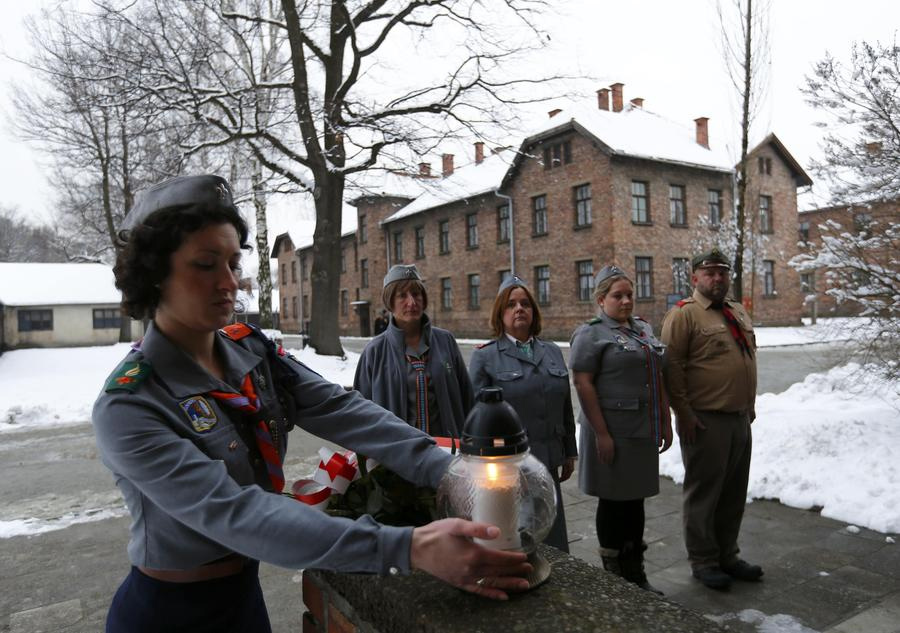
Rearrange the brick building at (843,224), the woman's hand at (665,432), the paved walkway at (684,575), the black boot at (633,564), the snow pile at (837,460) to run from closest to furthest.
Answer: the paved walkway at (684,575)
the black boot at (633,564)
the woman's hand at (665,432)
the snow pile at (837,460)
the brick building at (843,224)

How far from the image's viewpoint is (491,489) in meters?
1.11

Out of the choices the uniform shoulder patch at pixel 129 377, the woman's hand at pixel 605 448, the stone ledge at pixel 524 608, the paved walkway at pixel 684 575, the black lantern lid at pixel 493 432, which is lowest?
the paved walkway at pixel 684 575

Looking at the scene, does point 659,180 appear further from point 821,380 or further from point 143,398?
point 143,398

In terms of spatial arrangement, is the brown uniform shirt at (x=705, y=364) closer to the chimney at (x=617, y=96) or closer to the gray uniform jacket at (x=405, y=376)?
the gray uniform jacket at (x=405, y=376)

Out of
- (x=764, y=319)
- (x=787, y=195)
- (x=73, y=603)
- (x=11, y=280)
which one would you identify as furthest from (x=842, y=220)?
(x=11, y=280)

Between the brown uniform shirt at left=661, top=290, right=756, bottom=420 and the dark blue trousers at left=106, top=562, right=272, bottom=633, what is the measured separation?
314 centimetres

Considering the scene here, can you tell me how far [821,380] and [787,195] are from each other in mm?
26537

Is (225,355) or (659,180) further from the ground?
(659,180)

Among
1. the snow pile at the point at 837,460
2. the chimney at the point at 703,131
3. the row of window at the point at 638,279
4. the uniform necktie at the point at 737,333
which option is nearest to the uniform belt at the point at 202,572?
the uniform necktie at the point at 737,333

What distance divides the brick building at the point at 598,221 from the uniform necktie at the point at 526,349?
18.8 metres

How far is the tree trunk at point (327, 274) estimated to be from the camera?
55.3 feet

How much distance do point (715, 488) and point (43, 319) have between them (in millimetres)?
41726

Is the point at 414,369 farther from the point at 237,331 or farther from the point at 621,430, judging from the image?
the point at 237,331

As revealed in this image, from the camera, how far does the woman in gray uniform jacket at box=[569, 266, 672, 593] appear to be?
371 cm
